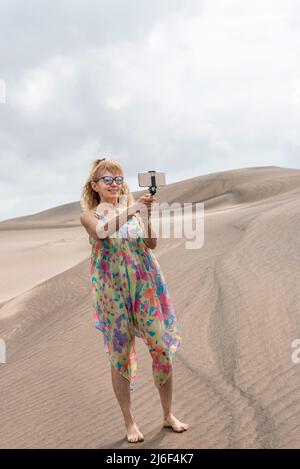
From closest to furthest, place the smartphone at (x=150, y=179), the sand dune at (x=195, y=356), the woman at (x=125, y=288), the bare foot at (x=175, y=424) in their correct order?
the smartphone at (x=150, y=179) < the woman at (x=125, y=288) < the bare foot at (x=175, y=424) < the sand dune at (x=195, y=356)

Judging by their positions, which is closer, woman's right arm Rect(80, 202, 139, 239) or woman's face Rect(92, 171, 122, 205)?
woman's right arm Rect(80, 202, 139, 239)

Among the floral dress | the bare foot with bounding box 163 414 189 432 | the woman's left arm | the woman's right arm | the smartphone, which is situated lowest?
the bare foot with bounding box 163 414 189 432

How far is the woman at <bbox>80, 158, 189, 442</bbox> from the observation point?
A: 4.30m

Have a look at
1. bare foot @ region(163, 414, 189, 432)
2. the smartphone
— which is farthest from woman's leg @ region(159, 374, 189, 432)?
the smartphone

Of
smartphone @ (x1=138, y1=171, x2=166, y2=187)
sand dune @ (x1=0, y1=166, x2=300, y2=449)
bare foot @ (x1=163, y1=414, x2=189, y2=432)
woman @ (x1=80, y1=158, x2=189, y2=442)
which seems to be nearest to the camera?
smartphone @ (x1=138, y1=171, x2=166, y2=187)

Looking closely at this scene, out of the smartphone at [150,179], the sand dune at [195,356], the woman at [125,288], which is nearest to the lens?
the smartphone at [150,179]

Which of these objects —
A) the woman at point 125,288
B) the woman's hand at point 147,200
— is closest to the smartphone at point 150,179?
the woman's hand at point 147,200

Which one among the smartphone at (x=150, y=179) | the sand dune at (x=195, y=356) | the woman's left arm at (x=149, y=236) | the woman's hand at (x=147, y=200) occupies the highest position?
the smartphone at (x=150, y=179)

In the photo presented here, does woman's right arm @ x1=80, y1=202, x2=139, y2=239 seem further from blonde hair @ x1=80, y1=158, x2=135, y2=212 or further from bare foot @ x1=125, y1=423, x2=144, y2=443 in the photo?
bare foot @ x1=125, y1=423, x2=144, y2=443

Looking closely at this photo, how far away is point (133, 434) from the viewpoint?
453 cm

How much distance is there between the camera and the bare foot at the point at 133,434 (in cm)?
452

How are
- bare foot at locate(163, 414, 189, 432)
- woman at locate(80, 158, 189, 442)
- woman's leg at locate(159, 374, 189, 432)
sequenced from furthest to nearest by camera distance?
bare foot at locate(163, 414, 189, 432) < woman's leg at locate(159, 374, 189, 432) < woman at locate(80, 158, 189, 442)

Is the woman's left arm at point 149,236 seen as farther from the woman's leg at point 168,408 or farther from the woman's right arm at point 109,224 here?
the woman's leg at point 168,408
